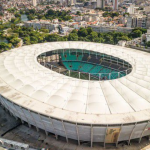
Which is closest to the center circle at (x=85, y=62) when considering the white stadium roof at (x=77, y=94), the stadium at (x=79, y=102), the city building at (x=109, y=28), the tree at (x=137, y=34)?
the stadium at (x=79, y=102)

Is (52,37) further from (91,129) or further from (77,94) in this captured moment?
(91,129)

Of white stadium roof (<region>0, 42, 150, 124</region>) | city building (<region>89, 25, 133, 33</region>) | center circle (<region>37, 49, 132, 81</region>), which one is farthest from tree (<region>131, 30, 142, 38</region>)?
white stadium roof (<region>0, 42, 150, 124</region>)

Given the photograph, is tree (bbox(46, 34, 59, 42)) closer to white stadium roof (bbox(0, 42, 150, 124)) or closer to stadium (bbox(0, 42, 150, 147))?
stadium (bbox(0, 42, 150, 147))

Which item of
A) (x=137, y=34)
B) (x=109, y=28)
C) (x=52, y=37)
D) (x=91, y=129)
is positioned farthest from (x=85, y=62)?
(x=109, y=28)

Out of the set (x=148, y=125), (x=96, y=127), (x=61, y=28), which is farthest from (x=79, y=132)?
(x=61, y=28)

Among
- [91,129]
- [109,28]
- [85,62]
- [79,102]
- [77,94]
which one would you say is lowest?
[91,129]

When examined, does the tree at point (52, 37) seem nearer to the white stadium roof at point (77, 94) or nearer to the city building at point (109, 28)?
the city building at point (109, 28)

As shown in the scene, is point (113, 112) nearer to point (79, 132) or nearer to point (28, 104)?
point (79, 132)
